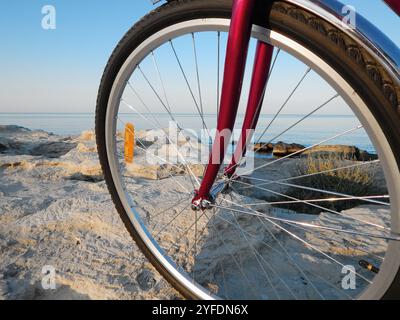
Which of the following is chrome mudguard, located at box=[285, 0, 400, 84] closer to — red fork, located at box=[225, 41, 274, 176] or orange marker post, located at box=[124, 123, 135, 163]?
red fork, located at box=[225, 41, 274, 176]

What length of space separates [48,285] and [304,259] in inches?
51.3

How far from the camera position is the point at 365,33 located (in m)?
0.75

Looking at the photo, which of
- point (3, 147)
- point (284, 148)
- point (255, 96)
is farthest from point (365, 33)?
point (284, 148)

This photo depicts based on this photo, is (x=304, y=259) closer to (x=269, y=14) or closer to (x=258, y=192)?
(x=269, y=14)

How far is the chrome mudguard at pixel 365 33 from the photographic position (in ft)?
2.41

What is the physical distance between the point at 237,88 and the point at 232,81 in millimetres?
33

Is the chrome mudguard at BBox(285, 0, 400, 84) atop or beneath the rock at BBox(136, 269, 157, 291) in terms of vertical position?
atop

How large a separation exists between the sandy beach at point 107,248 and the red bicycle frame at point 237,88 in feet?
1.42

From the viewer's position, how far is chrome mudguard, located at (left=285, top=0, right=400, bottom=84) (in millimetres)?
735

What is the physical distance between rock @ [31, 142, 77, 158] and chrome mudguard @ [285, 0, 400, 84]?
522 cm

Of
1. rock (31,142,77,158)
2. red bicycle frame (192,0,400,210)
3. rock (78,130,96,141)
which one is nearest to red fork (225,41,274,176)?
red bicycle frame (192,0,400,210)

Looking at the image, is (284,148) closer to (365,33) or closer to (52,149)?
(52,149)

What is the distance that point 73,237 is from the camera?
1.78 metres

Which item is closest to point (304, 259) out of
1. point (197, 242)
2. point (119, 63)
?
point (197, 242)
